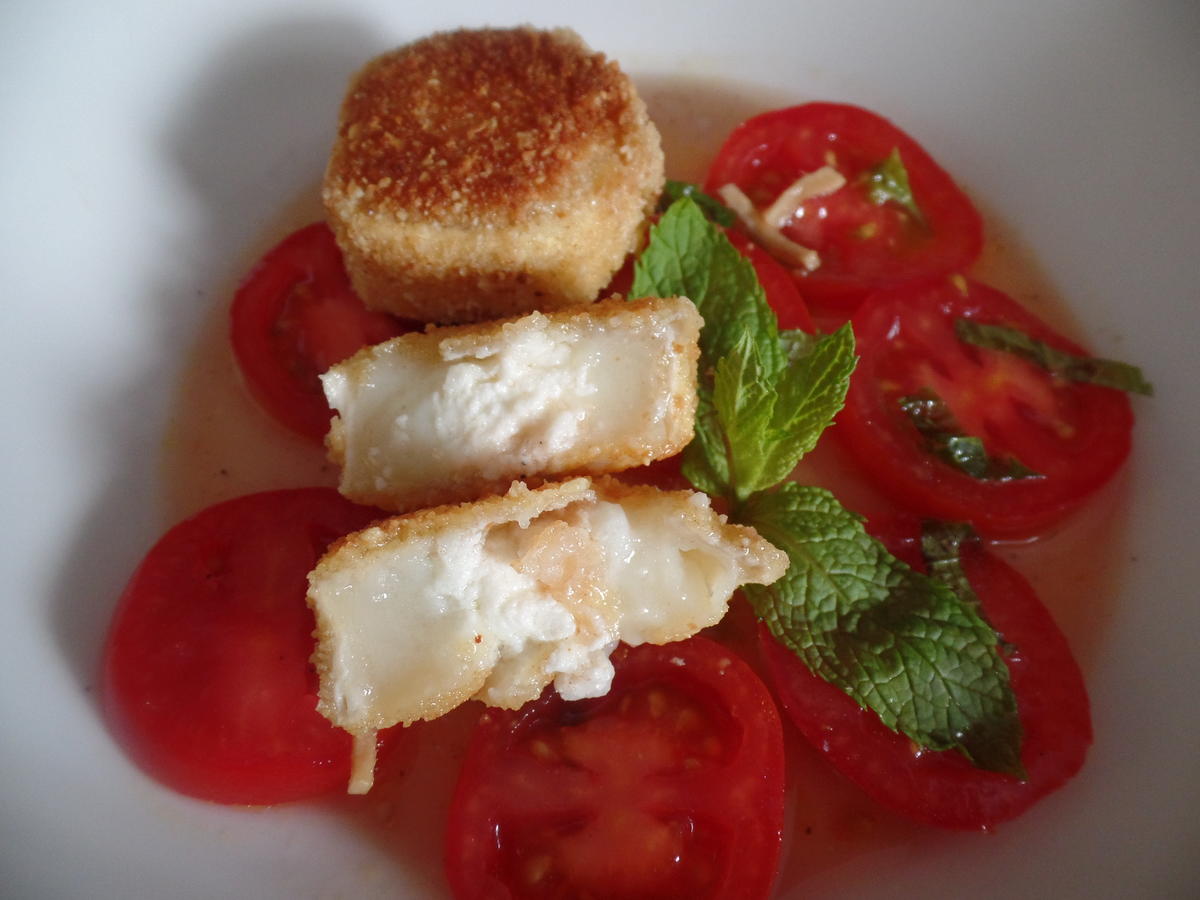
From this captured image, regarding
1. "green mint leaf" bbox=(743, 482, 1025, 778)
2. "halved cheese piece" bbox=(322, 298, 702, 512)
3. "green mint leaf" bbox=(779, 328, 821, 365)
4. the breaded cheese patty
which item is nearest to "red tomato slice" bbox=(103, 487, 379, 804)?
"halved cheese piece" bbox=(322, 298, 702, 512)

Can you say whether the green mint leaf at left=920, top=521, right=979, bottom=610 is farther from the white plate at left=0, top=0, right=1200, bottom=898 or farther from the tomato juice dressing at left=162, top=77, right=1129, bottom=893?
the white plate at left=0, top=0, right=1200, bottom=898

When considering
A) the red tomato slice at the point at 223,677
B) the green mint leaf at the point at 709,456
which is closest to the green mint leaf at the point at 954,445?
the green mint leaf at the point at 709,456

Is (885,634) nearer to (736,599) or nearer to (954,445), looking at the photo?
(736,599)

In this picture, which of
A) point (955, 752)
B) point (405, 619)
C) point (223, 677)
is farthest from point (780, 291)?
point (223, 677)

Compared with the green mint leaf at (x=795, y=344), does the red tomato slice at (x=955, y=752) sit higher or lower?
lower

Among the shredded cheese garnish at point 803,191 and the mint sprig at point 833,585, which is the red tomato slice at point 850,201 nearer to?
the shredded cheese garnish at point 803,191

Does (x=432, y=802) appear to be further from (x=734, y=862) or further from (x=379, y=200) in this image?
(x=379, y=200)

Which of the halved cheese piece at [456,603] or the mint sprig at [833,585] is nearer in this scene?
the halved cheese piece at [456,603]
